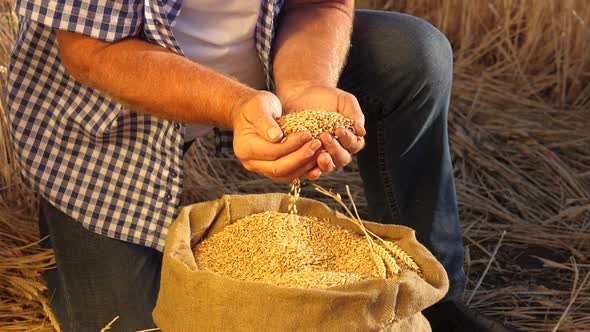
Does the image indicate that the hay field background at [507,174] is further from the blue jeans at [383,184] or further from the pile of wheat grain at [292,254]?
the pile of wheat grain at [292,254]

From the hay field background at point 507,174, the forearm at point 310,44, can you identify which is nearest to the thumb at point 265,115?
the forearm at point 310,44

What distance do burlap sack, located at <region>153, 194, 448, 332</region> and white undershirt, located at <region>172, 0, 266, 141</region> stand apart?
40 centimetres

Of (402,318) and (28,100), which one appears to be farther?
(28,100)

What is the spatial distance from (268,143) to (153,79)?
24 centimetres

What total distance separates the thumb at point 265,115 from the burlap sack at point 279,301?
0.17 metres

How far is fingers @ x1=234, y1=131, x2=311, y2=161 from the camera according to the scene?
1171 millimetres

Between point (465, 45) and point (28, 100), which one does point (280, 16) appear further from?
point (465, 45)

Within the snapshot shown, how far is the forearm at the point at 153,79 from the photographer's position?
1.29m

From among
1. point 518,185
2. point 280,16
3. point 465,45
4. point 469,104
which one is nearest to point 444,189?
point 280,16

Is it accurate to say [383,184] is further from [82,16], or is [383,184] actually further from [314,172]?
[82,16]

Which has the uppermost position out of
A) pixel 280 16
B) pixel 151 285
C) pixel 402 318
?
pixel 280 16

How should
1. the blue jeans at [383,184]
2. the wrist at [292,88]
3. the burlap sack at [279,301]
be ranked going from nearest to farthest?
the burlap sack at [279,301] < the wrist at [292,88] < the blue jeans at [383,184]

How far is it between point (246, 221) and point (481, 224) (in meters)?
1.02

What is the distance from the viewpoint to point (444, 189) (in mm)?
1717
